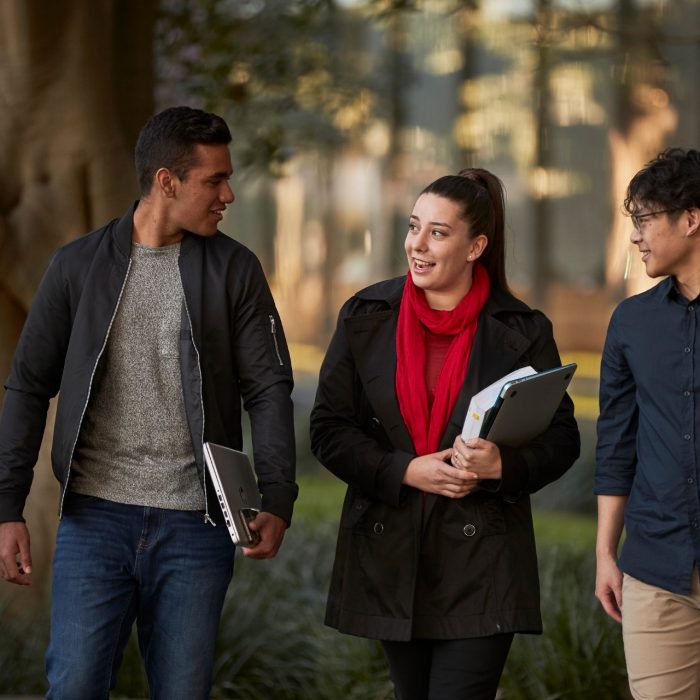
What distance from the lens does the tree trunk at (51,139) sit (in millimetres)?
5988

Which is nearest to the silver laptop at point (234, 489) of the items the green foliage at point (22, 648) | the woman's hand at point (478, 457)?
the woman's hand at point (478, 457)

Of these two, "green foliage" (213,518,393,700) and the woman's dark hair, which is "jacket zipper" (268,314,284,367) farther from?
"green foliage" (213,518,393,700)

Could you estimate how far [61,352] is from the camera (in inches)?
155

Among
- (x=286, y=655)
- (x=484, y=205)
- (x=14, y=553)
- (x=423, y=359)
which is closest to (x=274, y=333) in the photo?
(x=423, y=359)

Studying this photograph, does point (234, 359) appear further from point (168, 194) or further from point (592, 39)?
point (592, 39)

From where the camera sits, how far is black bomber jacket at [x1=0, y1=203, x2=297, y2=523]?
149 inches

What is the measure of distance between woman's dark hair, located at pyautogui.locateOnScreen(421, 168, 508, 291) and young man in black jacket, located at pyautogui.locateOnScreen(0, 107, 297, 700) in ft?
2.10

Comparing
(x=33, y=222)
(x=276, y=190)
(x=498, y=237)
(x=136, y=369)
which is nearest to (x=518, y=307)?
(x=498, y=237)

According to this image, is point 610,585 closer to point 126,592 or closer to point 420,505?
point 420,505

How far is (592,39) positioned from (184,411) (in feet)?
32.6

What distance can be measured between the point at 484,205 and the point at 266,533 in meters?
1.15

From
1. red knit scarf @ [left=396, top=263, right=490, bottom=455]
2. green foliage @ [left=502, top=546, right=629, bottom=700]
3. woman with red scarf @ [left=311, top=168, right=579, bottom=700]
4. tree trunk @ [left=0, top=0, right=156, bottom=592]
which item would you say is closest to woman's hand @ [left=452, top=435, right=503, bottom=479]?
woman with red scarf @ [left=311, top=168, right=579, bottom=700]

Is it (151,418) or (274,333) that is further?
(274,333)

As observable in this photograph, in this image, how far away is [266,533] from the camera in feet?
12.1
